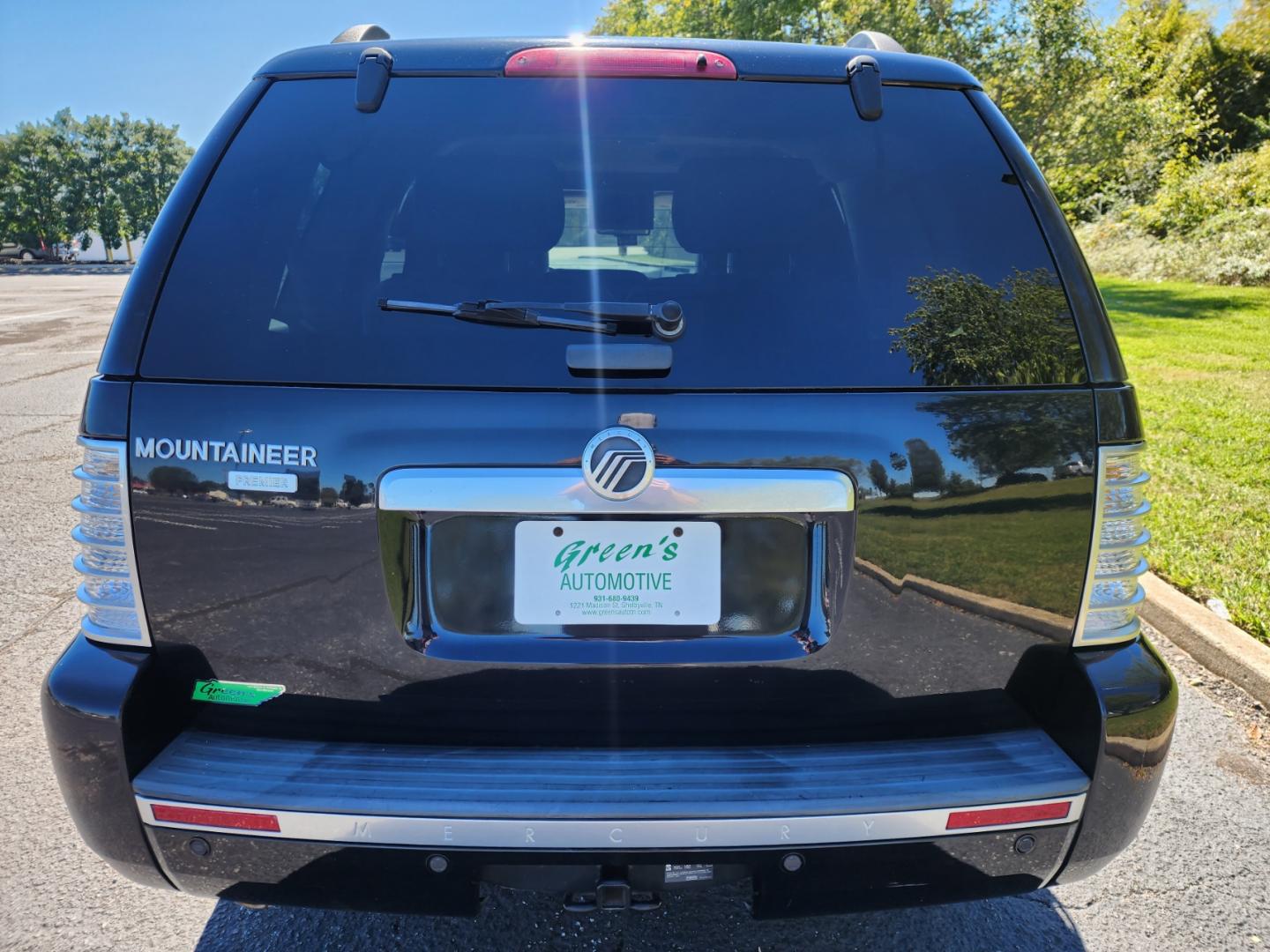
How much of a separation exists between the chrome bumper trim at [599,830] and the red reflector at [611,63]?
1.48 metres

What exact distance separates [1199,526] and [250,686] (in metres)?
5.14

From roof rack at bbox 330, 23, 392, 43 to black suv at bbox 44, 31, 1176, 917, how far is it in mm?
669

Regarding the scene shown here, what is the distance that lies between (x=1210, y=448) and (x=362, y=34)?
669 centimetres

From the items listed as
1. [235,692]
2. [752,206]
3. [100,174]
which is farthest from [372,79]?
[100,174]

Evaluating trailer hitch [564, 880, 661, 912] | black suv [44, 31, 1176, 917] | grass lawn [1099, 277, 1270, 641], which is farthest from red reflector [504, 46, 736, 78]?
grass lawn [1099, 277, 1270, 641]

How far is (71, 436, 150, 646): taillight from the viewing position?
1694 millimetres

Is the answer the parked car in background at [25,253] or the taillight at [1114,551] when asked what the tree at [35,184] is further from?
the taillight at [1114,551]

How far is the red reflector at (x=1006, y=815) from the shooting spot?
1622 mm

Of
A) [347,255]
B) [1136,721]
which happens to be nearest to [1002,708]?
[1136,721]

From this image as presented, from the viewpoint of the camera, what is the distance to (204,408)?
1.67m

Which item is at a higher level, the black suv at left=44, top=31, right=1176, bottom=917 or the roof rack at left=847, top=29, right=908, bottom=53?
the roof rack at left=847, top=29, right=908, bottom=53

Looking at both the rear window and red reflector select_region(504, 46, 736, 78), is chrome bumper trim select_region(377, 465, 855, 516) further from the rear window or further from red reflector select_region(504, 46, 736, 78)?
red reflector select_region(504, 46, 736, 78)

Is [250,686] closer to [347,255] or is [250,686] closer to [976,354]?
[347,255]

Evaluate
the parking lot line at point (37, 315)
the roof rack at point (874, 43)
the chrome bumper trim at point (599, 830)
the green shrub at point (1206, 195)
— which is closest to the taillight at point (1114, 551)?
the chrome bumper trim at point (599, 830)
